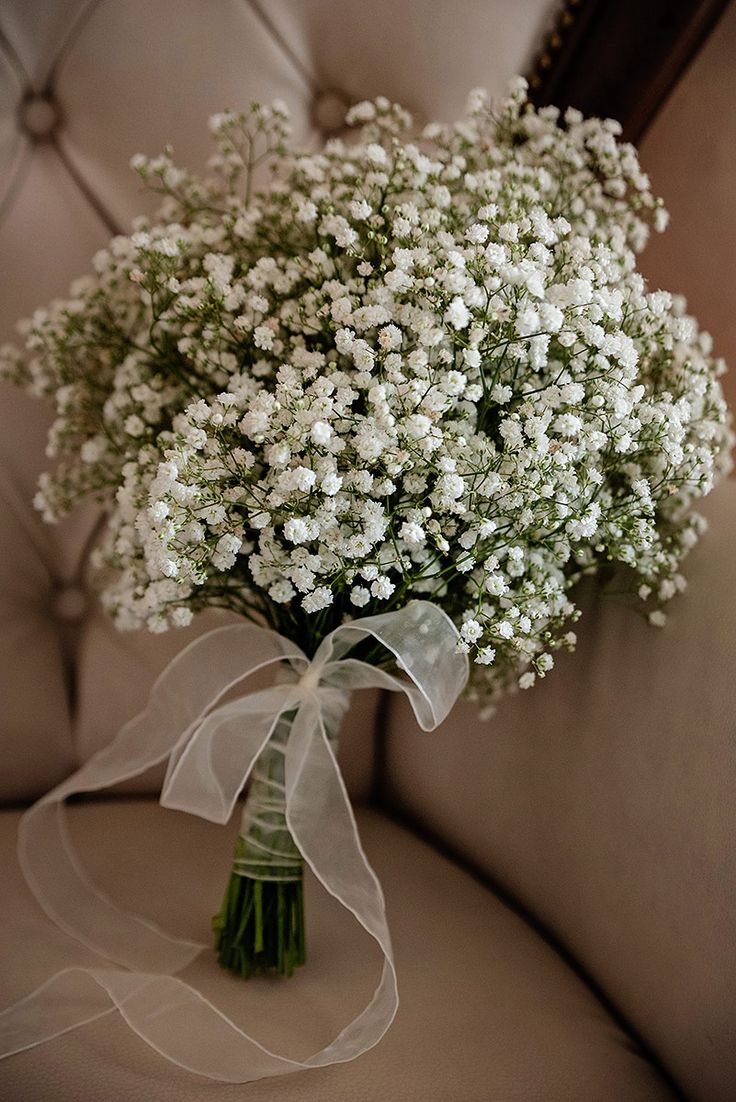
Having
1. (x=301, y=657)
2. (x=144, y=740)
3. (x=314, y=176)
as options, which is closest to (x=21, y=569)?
(x=144, y=740)

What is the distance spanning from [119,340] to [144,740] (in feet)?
1.12

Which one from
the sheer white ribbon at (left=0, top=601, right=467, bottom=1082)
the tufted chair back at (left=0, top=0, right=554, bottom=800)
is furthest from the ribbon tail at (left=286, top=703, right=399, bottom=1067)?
the tufted chair back at (left=0, top=0, right=554, bottom=800)

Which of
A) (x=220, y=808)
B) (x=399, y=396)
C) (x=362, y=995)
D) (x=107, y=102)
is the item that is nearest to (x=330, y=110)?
(x=107, y=102)

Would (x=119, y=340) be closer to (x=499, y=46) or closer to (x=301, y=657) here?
(x=301, y=657)

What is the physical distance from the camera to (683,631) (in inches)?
28.0

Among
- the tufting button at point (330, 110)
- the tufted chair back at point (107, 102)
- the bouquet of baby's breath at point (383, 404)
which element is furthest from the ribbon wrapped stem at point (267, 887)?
the tufting button at point (330, 110)

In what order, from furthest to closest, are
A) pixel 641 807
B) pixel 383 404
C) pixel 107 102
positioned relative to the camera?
pixel 107 102 → pixel 641 807 → pixel 383 404

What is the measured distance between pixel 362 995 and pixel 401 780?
29 cm

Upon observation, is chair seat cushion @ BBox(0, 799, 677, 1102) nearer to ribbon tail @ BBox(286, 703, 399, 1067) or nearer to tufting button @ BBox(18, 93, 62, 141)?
ribbon tail @ BBox(286, 703, 399, 1067)

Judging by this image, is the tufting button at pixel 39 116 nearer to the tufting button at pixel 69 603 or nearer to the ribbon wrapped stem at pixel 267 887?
the tufting button at pixel 69 603

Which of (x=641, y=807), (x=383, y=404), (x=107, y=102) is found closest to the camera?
(x=383, y=404)

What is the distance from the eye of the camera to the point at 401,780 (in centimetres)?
100

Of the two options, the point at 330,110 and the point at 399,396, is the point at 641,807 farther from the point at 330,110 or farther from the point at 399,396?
the point at 330,110

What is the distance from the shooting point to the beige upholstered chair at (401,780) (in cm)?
A: 65
